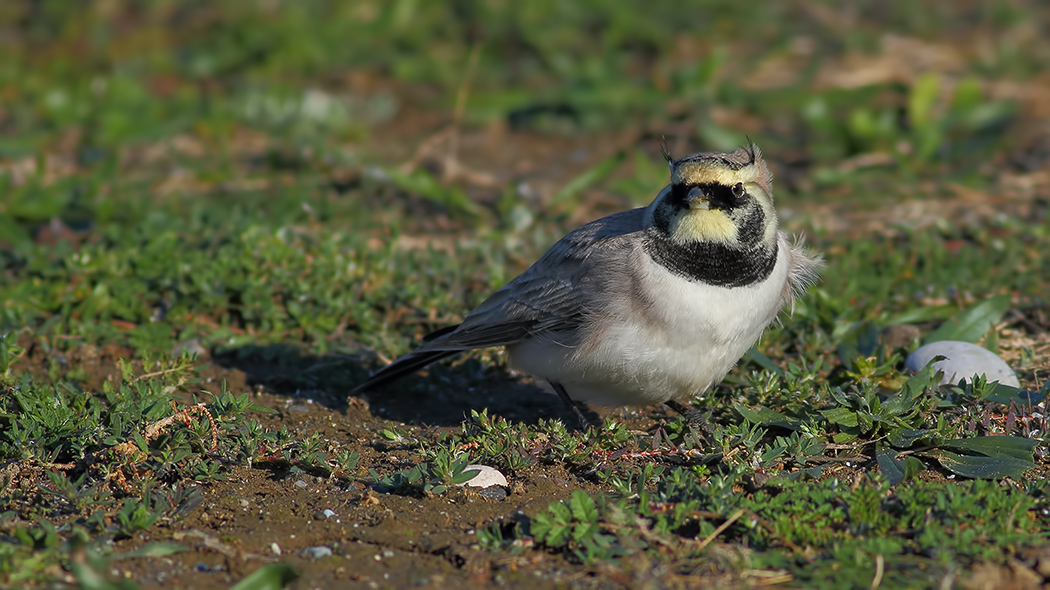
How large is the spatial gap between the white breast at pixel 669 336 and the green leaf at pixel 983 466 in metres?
0.97

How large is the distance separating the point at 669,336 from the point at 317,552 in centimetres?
174

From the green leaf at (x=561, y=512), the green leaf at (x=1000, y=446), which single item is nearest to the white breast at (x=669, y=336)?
the green leaf at (x=1000, y=446)

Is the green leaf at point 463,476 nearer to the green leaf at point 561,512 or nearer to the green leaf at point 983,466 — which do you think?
the green leaf at point 561,512

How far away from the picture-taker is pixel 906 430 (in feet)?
15.7

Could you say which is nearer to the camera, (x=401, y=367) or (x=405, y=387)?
(x=401, y=367)

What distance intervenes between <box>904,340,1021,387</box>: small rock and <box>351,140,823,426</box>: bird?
70 cm

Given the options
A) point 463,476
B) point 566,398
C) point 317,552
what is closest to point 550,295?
point 566,398

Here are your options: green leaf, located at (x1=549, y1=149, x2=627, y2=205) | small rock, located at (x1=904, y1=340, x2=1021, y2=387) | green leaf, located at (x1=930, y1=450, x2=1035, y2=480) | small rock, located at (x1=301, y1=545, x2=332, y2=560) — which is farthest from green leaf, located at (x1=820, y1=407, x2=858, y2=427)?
green leaf, located at (x1=549, y1=149, x2=627, y2=205)

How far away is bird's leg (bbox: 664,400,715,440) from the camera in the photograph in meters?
5.04

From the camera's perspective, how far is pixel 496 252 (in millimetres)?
7285

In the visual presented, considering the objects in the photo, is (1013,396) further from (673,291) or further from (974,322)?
(673,291)

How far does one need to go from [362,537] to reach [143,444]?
39.8 inches

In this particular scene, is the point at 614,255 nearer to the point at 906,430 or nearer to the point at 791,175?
the point at 906,430

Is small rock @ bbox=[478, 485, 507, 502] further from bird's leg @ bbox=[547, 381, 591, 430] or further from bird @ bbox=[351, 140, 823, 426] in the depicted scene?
bird's leg @ bbox=[547, 381, 591, 430]
